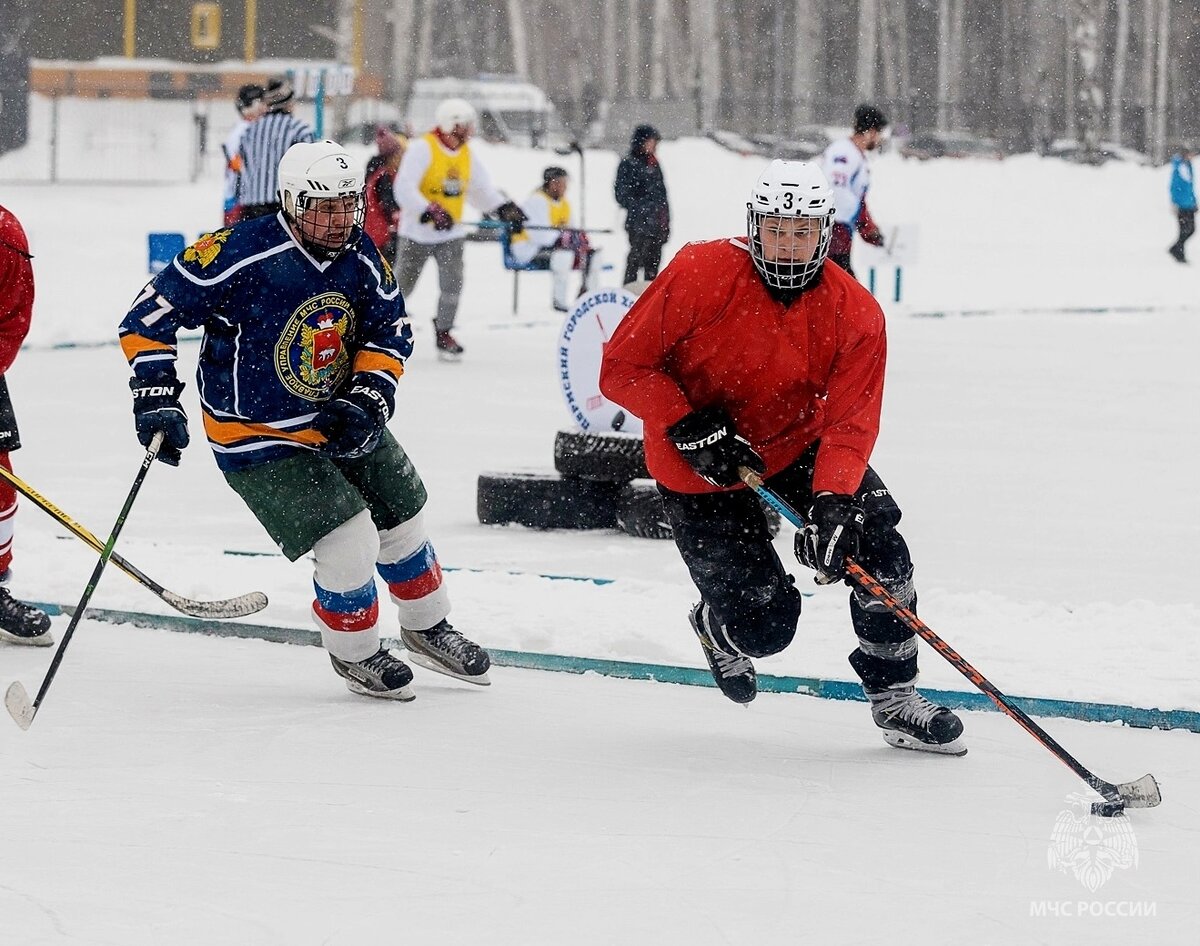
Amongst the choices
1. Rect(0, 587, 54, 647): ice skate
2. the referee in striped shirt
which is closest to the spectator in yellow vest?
the referee in striped shirt

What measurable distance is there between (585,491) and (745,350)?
266cm

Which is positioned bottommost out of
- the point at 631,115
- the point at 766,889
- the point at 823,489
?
the point at 766,889

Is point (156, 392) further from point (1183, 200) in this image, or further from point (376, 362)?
point (1183, 200)

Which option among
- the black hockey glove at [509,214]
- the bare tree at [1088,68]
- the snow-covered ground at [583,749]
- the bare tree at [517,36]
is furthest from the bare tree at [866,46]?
the snow-covered ground at [583,749]

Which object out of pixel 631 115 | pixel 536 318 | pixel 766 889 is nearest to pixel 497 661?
pixel 766 889

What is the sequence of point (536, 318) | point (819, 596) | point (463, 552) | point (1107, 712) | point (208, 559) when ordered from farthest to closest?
1. point (536, 318)
2. point (463, 552)
3. point (208, 559)
4. point (819, 596)
5. point (1107, 712)

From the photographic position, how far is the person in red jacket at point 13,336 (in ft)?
15.1

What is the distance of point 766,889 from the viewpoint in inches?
116

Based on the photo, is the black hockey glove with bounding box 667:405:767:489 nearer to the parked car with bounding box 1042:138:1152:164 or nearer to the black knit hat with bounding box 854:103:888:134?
the black knit hat with bounding box 854:103:888:134

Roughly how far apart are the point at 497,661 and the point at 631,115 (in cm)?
2795

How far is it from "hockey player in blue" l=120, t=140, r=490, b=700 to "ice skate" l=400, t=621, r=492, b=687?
0.46 ft

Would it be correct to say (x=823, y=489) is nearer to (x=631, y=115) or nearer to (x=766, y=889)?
(x=766, y=889)

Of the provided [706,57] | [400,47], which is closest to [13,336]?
[400,47]

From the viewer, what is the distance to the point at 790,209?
12.0 feet
